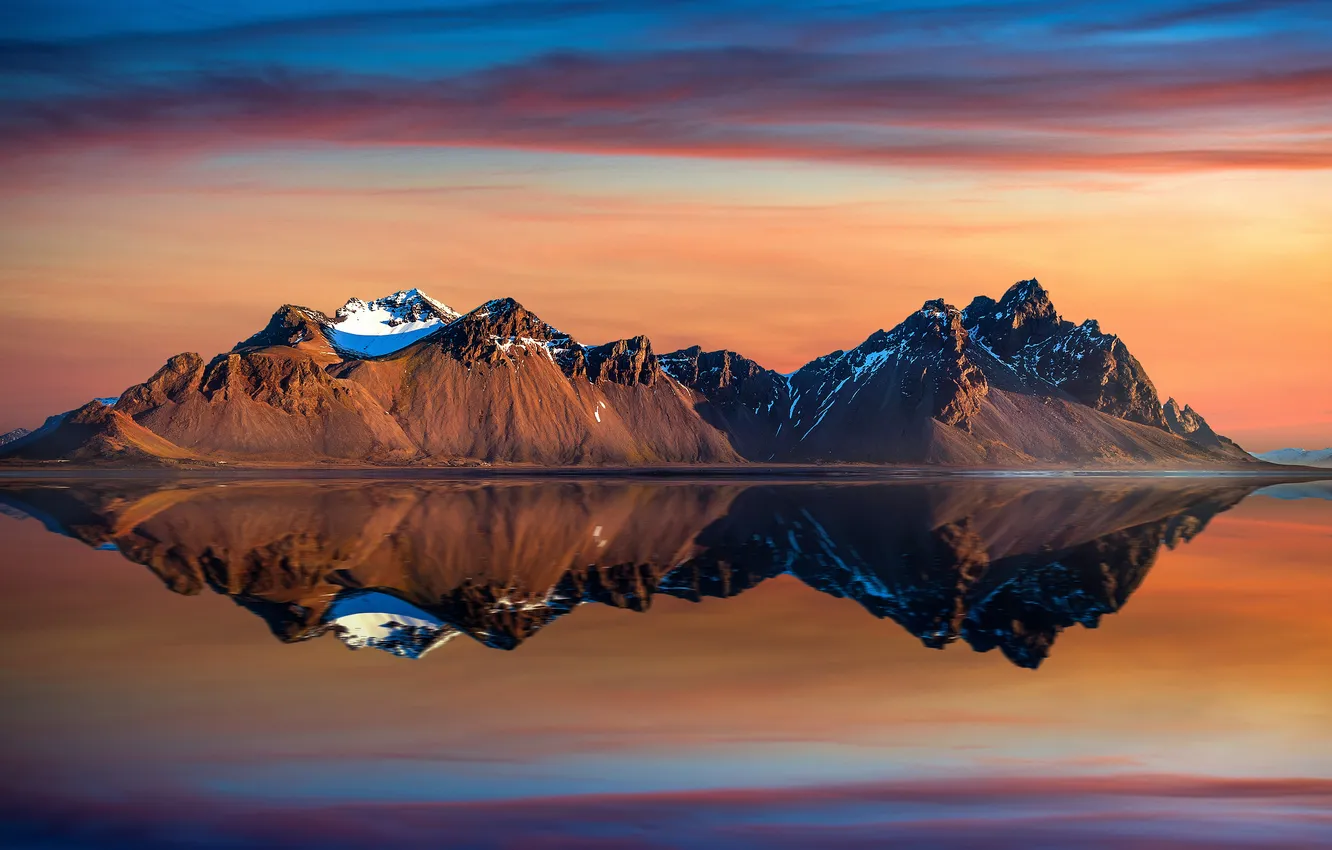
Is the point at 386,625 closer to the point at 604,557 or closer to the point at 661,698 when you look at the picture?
the point at 661,698

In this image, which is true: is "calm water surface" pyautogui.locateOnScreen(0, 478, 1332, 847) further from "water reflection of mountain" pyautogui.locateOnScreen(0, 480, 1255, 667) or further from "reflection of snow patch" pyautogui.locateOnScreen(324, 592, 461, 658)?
"water reflection of mountain" pyautogui.locateOnScreen(0, 480, 1255, 667)

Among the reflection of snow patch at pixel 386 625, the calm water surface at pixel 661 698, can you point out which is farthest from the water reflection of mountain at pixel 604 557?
the calm water surface at pixel 661 698

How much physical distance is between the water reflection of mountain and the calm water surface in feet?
1.13

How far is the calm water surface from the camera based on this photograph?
1579 centimetres

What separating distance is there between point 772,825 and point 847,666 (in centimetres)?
1130

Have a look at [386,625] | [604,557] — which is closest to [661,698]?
[386,625]

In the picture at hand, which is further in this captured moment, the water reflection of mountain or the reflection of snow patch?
the water reflection of mountain

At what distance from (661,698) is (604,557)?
25.8 metres

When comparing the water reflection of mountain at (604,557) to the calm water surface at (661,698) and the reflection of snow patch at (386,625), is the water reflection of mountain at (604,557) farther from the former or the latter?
the calm water surface at (661,698)

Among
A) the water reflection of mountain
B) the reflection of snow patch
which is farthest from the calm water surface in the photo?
the water reflection of mountain

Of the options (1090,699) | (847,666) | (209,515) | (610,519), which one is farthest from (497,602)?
(209,515)

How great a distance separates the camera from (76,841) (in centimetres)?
1457

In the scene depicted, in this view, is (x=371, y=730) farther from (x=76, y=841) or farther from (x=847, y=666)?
(x=847, y=666)

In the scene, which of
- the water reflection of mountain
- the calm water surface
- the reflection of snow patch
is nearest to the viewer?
the calm water surface
